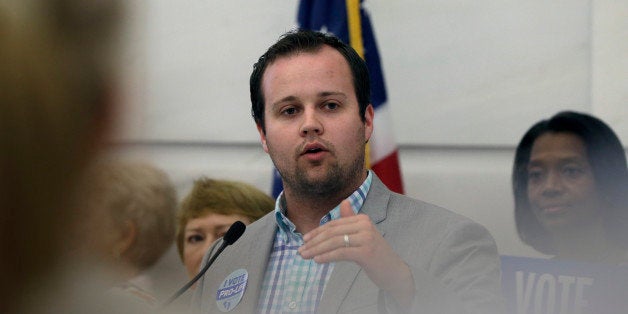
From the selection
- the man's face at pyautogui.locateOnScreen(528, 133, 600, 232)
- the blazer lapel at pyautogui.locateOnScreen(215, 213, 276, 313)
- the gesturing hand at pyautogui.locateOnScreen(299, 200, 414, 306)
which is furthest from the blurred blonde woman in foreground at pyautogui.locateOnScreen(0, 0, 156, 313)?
the man's face at pyautogui.locateOnScreen(528, 133, 600, 232)

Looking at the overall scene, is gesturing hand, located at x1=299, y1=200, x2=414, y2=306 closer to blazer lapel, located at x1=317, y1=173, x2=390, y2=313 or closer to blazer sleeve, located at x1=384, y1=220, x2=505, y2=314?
blazer sleeve, located at x1=384, y1=220, x2=505, y2=314

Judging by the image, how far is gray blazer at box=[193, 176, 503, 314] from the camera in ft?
6.82

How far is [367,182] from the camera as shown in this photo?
8.50 ft

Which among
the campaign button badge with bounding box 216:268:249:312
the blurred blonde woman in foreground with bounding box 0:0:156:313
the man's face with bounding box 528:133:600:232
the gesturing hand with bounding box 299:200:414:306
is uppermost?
the blurred blonde woman in foreground with bounding box 0:0:156:313

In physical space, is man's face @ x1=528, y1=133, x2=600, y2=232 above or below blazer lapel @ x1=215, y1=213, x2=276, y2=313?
below

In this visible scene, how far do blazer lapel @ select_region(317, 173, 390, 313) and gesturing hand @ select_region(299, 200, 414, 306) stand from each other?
0.98 feet

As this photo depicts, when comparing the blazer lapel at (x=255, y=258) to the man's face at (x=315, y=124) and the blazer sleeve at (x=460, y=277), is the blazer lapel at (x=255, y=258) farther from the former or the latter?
the blazer sleeve at (x=460, y=277)

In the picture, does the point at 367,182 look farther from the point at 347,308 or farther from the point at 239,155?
the point at 239,155

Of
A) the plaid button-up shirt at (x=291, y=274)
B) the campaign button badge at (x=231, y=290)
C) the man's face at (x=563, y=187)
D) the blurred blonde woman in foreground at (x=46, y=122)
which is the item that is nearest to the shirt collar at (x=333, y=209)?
the plaid button-up shirt at (x=291, y=274)

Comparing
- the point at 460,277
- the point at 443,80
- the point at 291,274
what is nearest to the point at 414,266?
the point at 460,277

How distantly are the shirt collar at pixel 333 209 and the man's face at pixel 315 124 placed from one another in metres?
0.02

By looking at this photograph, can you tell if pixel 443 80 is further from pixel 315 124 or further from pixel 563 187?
pixel 315 124

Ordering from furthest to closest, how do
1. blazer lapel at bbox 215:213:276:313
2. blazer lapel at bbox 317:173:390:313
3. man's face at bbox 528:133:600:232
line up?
man's face at bbox 528:133:600:232 < blazer lapel at bbox 215:213:276:313 < blazer lapel at bbox 317:173:390:313

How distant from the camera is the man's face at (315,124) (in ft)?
8.16
